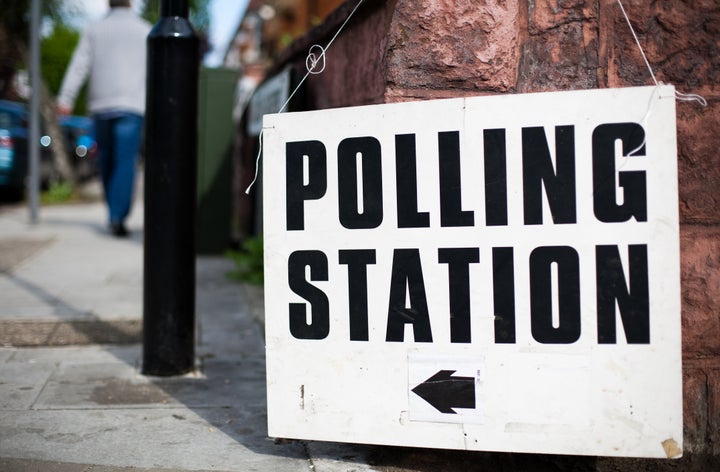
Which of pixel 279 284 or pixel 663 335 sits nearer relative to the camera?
pixel 663 335

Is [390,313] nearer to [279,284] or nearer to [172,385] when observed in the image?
[279,284]

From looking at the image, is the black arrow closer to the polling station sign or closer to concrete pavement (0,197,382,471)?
the polling station sign

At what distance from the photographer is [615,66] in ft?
9.10

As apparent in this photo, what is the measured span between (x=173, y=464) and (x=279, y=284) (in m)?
0.69

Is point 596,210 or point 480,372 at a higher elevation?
point 596,210

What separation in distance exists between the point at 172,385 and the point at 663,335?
7.05 ft

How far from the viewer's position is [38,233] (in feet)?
28.5

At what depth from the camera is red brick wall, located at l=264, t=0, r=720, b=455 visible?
272 cm

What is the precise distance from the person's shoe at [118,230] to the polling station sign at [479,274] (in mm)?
5778

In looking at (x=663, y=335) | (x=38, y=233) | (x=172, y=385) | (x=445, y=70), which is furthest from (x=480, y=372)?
(x=38, y=233)

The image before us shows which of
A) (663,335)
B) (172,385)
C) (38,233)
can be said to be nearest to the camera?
(663,335)

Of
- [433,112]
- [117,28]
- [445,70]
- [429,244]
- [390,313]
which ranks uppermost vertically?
[117,28]

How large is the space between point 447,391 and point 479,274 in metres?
0.38

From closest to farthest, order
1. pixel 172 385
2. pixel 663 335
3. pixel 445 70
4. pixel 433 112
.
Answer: pixel 663 335 < pixel 433 112 < pixel 445 70 < pixel 172 385
